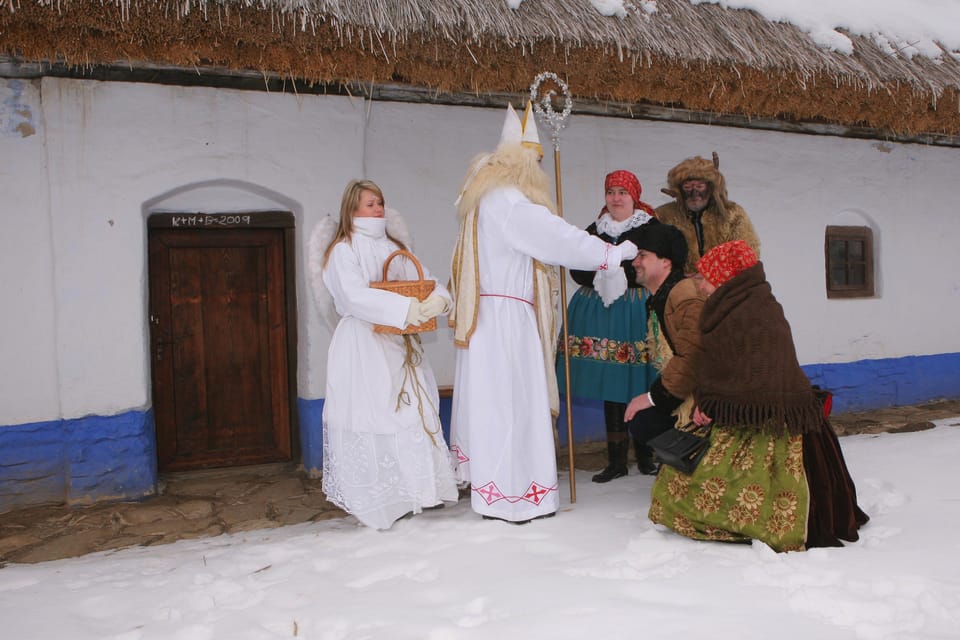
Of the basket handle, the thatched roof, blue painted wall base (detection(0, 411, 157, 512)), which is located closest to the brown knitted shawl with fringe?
the basket handle

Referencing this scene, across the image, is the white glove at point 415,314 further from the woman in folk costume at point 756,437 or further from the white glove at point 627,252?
the woman in folk costume at point 756,437

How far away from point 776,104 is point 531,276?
2.78 meters

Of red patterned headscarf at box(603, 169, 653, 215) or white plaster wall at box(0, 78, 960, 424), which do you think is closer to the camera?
red patterned headscarf at box(603, 169, 653, 215)

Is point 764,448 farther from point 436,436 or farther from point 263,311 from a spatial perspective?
point 263,311

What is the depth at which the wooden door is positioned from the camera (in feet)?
15.3

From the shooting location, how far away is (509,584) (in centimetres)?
272

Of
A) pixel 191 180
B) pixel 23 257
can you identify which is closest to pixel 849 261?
pixel 191 180

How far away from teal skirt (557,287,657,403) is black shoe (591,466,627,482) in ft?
1.39

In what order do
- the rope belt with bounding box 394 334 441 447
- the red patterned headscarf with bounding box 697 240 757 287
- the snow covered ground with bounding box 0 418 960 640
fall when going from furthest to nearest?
the rope belt with bounding box 394 334 441 447 → the red patterned headscarf with bounding box 697 240 757 287 → the snow covered ground with bounding box 0 418 960 640

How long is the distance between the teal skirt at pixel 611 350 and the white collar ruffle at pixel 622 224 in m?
0.33

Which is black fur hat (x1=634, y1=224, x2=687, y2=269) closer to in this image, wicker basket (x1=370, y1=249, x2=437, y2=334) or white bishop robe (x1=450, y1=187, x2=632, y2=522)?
white bishop robe (x1=450, y1=187, x2=632, y2=522)

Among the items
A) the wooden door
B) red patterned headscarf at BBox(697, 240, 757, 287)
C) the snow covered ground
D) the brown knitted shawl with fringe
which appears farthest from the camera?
the wooden door

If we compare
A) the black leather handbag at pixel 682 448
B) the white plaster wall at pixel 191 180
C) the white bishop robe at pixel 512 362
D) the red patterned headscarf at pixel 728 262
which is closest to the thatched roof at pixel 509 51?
the white plaster wall at pixel 191 180

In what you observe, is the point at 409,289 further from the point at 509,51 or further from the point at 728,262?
the point at 509,51
